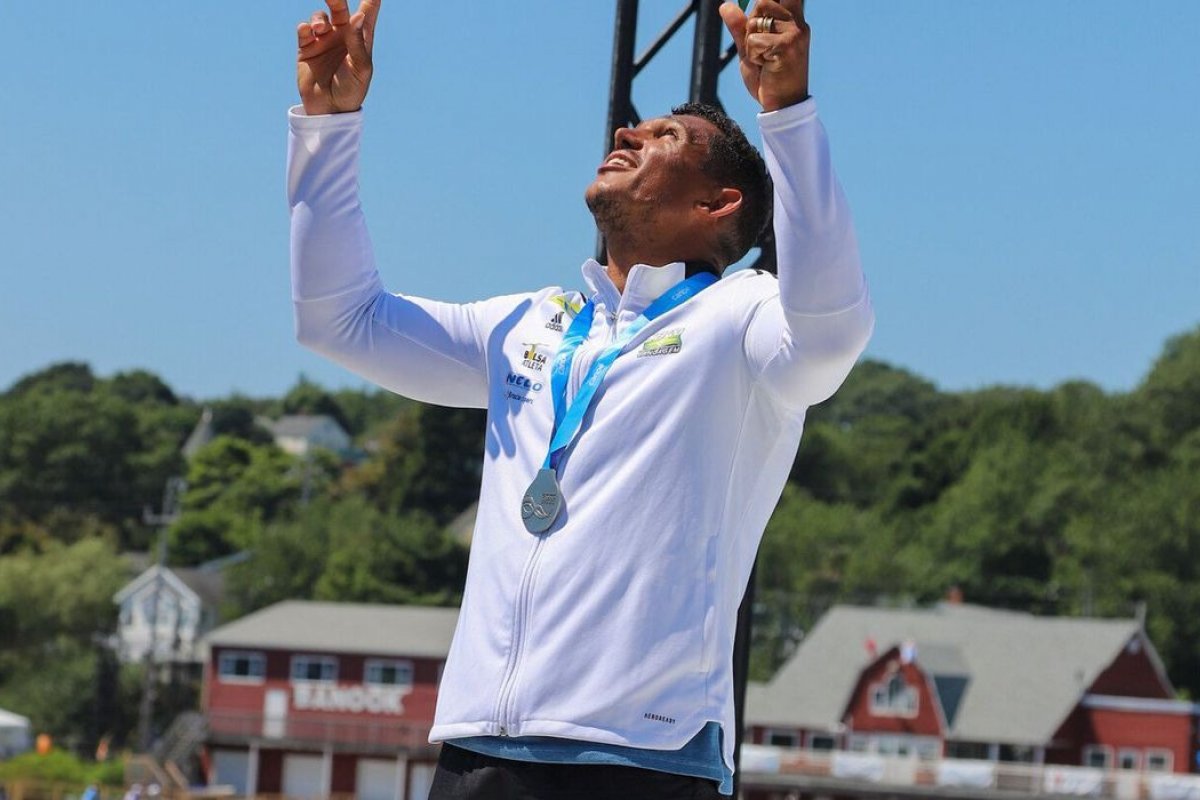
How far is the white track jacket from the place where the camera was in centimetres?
252

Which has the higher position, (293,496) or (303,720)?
(293,496)

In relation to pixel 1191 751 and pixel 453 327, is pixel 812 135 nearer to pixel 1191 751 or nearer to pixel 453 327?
pixel 453 327

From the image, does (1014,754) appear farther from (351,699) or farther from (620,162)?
(620,162)

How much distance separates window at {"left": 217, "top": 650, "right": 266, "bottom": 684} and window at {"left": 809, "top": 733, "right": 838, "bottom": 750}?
15.2 meters

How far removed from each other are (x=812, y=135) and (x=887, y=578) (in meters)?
70.6

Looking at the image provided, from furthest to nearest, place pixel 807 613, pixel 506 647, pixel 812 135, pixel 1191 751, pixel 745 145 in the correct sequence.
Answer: pixel 807 613
pixel 1191 751
pixel 745 145
pixel 506 647
pixel 812 135

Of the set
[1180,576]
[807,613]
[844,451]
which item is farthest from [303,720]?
[844,451]

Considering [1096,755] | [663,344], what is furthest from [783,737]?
[663,344]

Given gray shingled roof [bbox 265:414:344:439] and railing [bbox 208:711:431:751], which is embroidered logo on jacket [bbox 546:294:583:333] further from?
gray shingled roof [bbox 265:414:344:439]

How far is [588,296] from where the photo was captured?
295cm

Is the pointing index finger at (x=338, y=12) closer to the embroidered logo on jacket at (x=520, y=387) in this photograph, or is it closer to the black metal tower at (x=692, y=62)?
the embroidered logo on jacket at (x=520, y=387)

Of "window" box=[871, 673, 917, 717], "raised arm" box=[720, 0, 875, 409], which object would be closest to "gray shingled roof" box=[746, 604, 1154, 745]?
"window" box=[871, 673, 917, 717]

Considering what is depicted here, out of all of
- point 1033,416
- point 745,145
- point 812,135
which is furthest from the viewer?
point 1033,416

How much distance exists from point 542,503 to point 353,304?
54cm
